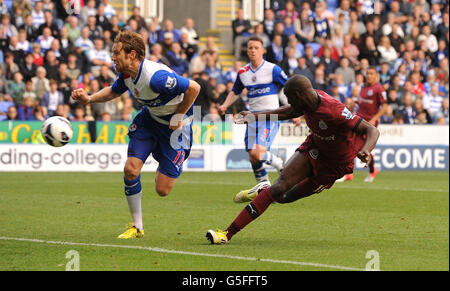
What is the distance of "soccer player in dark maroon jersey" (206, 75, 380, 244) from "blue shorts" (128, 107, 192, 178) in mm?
1102

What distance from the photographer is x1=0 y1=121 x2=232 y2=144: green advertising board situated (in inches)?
824

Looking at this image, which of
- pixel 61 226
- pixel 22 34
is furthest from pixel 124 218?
pixel 22 34

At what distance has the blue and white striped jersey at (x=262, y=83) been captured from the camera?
47.0 ft

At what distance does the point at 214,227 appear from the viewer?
10594 millimetres

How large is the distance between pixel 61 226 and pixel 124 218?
1245 millimetres

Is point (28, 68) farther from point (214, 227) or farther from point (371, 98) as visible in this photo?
point (214, 227)

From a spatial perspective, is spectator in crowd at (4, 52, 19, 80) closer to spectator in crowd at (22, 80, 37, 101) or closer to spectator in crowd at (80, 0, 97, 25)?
spectator in crowd at (22, 80, 37, 101)

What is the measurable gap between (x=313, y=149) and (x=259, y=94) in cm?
577

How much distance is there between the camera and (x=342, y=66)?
26.5m

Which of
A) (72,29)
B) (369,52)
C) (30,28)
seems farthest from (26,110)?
(369,52)

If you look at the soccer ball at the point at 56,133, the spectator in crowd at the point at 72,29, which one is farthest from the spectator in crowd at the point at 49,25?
the soccer ball at the point at 56,133

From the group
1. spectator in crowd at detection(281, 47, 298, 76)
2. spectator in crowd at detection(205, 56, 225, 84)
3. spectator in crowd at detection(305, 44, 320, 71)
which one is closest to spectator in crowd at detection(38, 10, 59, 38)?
spectator in crowd at detection(205, 56, 225, 84)

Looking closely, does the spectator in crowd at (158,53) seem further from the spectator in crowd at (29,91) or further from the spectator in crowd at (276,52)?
the spectator in crowd at (29,91)
